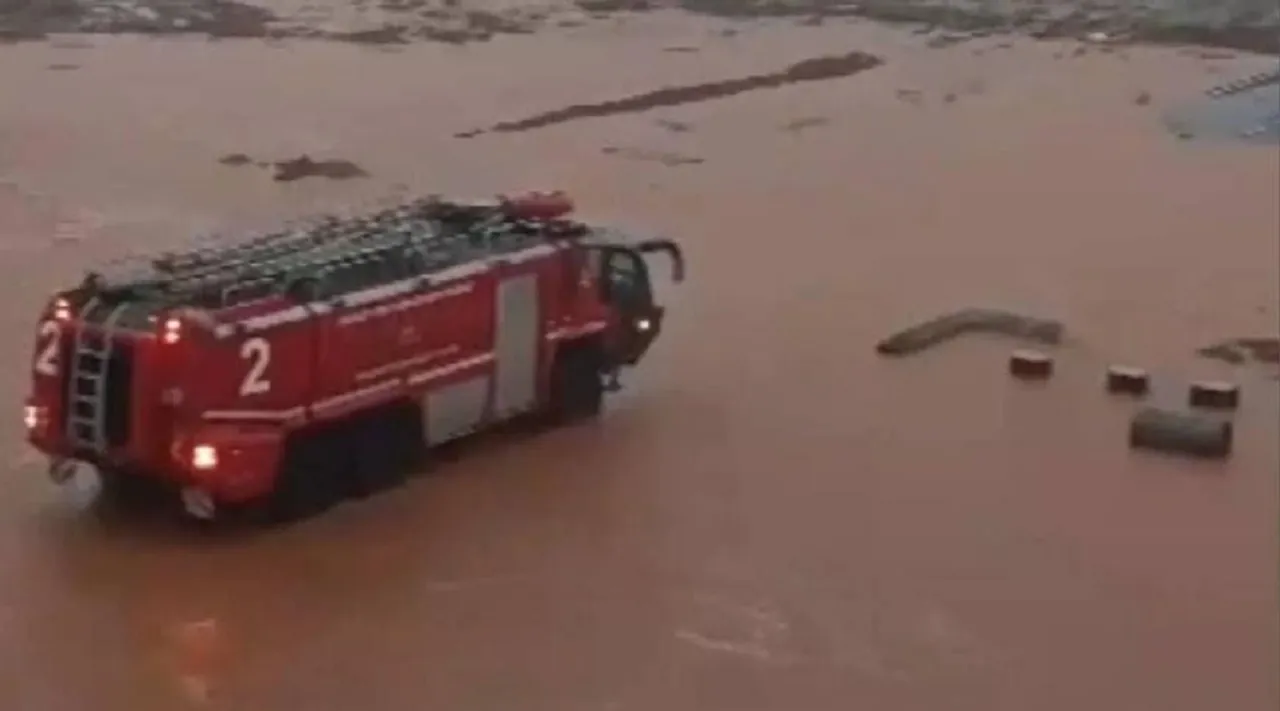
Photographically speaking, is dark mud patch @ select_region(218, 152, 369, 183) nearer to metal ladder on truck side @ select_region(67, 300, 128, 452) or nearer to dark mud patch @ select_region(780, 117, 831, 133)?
dark mud patch @ select_region(780, 117, 831, 133)

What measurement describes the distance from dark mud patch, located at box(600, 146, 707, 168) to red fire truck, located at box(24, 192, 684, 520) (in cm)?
1226

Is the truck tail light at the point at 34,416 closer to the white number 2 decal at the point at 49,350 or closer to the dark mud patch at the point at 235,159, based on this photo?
the white number 2 decal at the point at 49,350

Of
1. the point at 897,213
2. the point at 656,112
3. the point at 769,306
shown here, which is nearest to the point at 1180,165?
the point at 897,213

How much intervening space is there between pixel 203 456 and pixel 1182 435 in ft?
25.5

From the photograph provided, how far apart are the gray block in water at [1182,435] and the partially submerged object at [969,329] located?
10.3 ft

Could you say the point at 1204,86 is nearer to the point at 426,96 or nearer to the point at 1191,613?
the point at 426,96

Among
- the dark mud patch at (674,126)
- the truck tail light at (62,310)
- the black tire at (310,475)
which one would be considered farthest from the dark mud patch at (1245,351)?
the dark mud patch at (674,126)

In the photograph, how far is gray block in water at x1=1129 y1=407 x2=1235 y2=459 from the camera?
19.1 metres

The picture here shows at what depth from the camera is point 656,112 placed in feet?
117

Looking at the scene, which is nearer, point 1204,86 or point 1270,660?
point 1270,660

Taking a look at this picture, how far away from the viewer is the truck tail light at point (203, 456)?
15742 mm

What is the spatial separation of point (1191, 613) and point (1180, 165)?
17109 mm

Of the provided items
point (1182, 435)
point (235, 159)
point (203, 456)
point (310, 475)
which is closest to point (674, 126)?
point (235, 159)

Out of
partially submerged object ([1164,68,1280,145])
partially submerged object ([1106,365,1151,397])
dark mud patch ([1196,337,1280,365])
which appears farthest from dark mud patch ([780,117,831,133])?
partially submerged object ([1106,365,1151,397])
